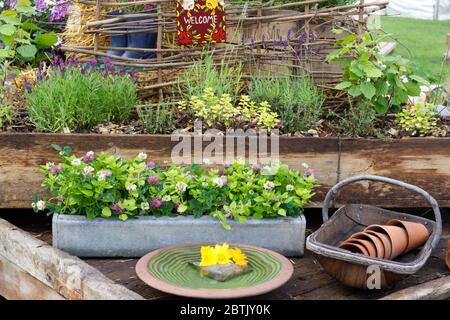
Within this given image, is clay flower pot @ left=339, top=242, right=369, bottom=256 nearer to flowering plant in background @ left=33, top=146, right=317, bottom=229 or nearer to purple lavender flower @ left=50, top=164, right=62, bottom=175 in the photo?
flowering plant in background @ left=33, top=146, right=317, bottom=229

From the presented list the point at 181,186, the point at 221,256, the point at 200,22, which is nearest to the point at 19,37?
the point at 200,22

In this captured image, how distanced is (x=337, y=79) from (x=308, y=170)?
919 mm

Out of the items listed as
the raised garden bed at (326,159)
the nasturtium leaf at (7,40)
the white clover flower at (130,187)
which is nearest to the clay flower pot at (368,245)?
the raised garden bed at (326,159)

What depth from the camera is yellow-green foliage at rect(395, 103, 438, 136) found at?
3693mm

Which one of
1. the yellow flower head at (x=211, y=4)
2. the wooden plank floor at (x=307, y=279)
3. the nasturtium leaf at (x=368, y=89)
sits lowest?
the wooden plank floor at (x=307, y=279)

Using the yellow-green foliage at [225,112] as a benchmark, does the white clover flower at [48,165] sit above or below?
below

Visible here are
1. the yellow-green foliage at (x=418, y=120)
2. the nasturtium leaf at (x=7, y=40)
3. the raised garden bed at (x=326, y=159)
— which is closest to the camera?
the raised garden bed at (x=326, y=159)

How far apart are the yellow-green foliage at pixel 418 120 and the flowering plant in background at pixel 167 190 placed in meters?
0.73

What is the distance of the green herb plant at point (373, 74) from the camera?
3.60 meters

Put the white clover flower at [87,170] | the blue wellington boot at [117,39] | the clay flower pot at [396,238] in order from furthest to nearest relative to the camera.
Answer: the blue wellington boot at [117,39], the white clover flower at [87,170], the clay flower pot at [396,238]

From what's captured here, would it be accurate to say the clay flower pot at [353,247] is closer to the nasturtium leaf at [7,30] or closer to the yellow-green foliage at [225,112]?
the yellow-green foliage at [225,112]

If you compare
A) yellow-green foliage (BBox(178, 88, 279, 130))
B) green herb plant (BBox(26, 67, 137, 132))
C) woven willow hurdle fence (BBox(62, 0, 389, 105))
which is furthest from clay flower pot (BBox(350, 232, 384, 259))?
green herb plant (BBox(26, 67, 137, 132))
